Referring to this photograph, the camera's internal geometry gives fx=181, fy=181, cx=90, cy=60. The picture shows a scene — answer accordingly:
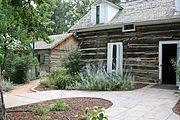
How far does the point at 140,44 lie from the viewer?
10430 mm

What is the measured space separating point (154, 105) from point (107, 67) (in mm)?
6339

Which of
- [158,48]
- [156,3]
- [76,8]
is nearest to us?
[158,48]

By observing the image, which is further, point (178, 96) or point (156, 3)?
point (156, 3)

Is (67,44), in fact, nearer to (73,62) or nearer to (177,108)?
(73,62)

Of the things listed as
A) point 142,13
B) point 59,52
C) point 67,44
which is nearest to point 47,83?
point 142,13

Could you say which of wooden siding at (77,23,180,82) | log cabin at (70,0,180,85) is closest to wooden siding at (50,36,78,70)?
log cabin at (70,0,180,85)

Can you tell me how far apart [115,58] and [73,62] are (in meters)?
2.67

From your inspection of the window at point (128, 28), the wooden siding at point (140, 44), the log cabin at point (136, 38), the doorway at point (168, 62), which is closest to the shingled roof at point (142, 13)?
the log cabin at point (136, 38)

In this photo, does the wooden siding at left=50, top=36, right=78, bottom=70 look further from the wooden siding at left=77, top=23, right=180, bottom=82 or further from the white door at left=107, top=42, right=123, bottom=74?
the white door at left=107, top=42, right=123, bottom=74

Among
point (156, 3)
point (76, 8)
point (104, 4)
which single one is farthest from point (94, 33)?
point (76, 8)

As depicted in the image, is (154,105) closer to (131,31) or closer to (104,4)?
(131,31)

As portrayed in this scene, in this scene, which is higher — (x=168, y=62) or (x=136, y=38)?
(x=136, y=38)

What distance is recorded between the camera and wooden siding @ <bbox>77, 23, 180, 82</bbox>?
9.65m

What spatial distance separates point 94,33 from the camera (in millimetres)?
12234
